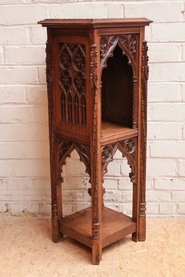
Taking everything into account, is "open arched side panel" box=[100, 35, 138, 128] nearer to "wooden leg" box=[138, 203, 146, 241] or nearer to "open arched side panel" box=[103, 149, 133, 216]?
"open arched side panel" box=[103, 149, 133, 216]

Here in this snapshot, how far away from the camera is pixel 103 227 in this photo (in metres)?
2.10

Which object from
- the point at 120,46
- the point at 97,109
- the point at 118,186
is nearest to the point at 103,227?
the point at 118,186

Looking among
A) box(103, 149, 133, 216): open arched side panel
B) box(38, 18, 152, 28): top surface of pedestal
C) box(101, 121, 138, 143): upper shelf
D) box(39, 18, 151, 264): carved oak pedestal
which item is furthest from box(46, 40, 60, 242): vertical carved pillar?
box(103, 149, 133, 216): open arched side panel

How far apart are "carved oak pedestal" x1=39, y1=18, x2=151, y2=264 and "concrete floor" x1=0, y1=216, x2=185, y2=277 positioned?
7cm

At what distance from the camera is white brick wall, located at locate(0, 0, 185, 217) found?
2182 millimetres

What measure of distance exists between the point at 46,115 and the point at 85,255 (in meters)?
0.77

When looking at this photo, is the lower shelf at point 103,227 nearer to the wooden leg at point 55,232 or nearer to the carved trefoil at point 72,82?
the wooden leg at point 55,232

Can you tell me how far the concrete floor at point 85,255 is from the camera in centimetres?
192

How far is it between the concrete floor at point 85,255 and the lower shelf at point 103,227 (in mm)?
79

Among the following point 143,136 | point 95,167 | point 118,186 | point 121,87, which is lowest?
point 118,186

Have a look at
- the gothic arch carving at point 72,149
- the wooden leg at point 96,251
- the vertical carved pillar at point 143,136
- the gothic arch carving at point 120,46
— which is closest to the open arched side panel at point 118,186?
the vertical carved pillar at point 143,136

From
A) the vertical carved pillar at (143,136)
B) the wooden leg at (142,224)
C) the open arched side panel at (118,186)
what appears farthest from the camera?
the open arched side panel at (118,186)

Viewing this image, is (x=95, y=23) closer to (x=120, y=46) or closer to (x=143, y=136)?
(x=120, y=46)

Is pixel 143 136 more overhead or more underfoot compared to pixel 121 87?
more underfoot
